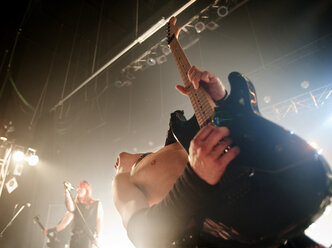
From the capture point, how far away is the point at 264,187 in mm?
757

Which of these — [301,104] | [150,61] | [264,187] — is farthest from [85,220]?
[301,104]

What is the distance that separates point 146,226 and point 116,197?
583 mm

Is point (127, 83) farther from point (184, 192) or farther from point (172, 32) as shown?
point (184, 192)

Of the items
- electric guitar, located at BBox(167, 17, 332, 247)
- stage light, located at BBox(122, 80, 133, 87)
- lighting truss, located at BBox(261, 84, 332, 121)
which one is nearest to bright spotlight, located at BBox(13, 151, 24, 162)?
stage light, located at BBox(122, 80, 133, 87)

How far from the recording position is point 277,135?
74 centimetres

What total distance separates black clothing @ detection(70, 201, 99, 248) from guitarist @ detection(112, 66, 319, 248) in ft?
13.2

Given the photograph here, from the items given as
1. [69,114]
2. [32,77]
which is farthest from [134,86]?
[32,77]

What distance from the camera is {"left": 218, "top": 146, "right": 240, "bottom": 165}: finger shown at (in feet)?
2.40

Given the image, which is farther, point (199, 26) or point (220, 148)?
point (199, 26)

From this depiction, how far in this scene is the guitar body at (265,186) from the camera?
0.70 metres

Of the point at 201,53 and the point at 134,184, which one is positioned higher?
the point at 201,53

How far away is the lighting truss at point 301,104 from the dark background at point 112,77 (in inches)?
1.4

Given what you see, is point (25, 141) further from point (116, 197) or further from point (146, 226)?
point (146, 226)

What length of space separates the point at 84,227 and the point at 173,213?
4.78 metres
